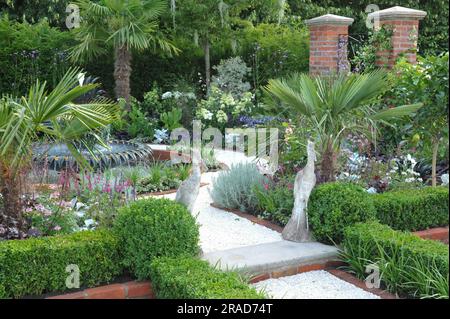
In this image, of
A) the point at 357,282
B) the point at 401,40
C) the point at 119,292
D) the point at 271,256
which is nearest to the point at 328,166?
the point at 271,256

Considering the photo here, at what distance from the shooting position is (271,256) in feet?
14.4

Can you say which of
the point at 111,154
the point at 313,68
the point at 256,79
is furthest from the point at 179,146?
the point at 256,79

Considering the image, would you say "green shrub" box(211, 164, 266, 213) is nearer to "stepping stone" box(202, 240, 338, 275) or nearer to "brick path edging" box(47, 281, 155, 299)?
"stepping stone" box(202, 240, 338, 275)

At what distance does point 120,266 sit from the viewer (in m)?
4.00

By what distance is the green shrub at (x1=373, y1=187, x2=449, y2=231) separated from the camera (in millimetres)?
5051

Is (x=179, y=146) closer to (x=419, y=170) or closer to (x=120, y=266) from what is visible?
(x=419, y=170)

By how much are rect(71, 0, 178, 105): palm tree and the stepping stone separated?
21.7 feet

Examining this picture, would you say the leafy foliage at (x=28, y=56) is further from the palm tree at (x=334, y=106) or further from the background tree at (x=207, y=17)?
the palm tree at (x=334, y=106)

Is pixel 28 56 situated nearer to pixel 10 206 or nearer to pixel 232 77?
pixel 232 77

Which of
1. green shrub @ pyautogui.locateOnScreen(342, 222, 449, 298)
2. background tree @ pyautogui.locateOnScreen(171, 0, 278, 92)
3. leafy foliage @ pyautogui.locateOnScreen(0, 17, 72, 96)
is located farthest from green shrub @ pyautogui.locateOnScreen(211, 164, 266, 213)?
leafy foliage @ pyautogui.locateOnScreen(0, 17, 72, 96)

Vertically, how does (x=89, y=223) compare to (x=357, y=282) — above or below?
above

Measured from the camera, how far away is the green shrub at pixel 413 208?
505 centimetres

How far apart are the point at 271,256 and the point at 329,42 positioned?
18.1 ft

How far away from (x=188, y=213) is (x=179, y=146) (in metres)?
4.68
